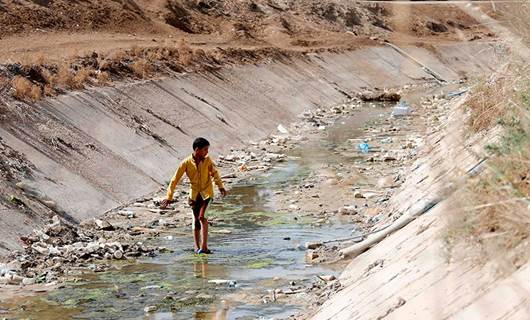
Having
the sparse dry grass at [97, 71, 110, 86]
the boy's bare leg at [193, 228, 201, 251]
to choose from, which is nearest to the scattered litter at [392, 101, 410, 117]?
the sparse dry grass at [97, 71, 110, 86]

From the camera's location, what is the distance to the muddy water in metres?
8.88

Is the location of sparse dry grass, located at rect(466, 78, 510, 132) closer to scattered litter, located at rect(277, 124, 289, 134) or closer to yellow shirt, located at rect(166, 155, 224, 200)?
yellow shirt, located at rect(166, 155, 224, 200)

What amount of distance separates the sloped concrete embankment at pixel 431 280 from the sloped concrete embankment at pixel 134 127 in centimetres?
345

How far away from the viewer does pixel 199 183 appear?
11.2 m

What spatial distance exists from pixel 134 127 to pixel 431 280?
13477mm

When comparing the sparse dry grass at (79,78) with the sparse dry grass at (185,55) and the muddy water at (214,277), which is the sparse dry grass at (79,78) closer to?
Answer: the sparse dry grass at (185,55)

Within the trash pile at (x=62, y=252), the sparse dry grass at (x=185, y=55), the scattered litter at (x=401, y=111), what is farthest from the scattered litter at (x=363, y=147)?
the trash pile at (x=62, y=252)

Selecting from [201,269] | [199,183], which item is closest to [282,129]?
[199,183]

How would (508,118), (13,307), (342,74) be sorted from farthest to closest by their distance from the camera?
1. (342,74)
2. (13,307)
3. (508,118)

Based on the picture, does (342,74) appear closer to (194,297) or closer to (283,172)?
(283,172)

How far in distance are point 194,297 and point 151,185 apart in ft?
22.6

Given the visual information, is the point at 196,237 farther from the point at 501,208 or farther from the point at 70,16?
the point at 70,16

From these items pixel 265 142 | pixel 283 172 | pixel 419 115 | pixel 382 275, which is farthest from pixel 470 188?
pixel 419 115

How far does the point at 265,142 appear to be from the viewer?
22625 mm
